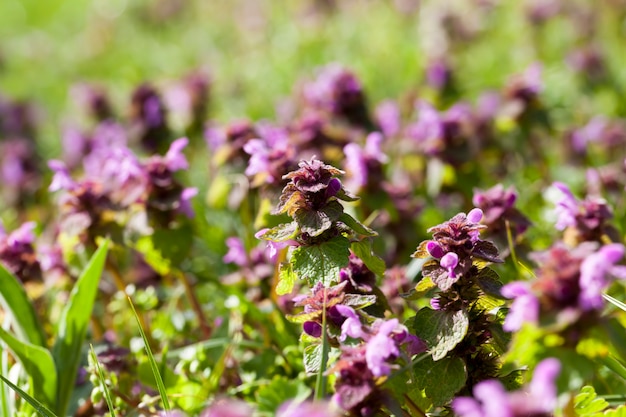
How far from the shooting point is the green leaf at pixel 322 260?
154 cm

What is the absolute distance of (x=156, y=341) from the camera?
7.97ft

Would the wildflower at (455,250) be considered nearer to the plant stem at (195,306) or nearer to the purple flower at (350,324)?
the purple flower at (350,324)

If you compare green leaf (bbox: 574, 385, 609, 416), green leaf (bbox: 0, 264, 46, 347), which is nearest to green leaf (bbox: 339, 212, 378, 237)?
green leaf (bbox: 574, 385, 609, 416)

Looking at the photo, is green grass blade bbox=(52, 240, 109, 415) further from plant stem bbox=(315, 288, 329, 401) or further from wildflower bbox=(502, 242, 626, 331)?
wildflower bbox=(502, 242, 626, 331)

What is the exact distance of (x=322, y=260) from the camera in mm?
1567

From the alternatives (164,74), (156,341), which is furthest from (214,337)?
(164,74)

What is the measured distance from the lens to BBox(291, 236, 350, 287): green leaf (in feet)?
5.05

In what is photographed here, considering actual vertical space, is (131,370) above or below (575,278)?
below

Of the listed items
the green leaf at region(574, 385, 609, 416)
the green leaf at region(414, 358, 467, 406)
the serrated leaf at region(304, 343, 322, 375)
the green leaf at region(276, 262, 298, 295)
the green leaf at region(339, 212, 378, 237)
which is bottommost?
the green leaf at region(574, 385, 609, 416)

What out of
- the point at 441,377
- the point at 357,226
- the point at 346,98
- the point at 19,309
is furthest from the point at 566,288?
the point at 346,98

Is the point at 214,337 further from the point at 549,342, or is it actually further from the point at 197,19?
the point at 197,19

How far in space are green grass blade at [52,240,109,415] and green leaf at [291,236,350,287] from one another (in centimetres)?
63

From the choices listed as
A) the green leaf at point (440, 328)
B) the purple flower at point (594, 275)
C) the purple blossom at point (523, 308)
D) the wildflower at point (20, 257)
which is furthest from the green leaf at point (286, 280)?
the wildflower at point (20, 257)

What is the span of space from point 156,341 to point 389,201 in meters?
0.91
